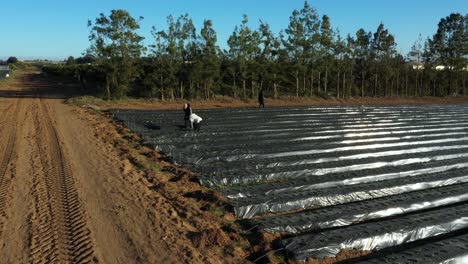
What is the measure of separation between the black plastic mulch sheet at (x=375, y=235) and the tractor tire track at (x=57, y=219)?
9.09 ft

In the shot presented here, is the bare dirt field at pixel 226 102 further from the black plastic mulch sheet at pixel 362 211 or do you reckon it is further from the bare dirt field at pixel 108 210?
the black plastic mulch sheet at pixel 362 211

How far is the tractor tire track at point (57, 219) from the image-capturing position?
17.0ft

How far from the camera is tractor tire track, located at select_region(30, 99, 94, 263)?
5180 mm

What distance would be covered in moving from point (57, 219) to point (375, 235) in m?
4.77

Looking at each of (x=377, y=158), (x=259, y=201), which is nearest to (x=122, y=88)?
(x=377, y=158)

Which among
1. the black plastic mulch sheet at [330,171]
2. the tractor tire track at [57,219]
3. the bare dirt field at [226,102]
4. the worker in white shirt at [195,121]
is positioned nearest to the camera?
the tractor tire track at [57,219]

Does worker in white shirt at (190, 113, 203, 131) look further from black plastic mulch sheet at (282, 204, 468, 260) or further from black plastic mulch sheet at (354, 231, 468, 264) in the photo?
black plastic mulch sheet at (354, 231, 468, 264)

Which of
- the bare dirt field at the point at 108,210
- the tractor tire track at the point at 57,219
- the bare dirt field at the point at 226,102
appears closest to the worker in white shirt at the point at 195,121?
the bare dirt field at the point at 108,210

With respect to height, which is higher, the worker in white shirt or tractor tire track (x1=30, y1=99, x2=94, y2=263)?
the worker in white shirt

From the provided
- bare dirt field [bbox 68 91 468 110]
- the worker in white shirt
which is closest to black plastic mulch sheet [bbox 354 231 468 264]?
the worker in white shirt

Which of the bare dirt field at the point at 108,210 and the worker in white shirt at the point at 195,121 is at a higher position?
the worker in white shirt at the point at 195,121

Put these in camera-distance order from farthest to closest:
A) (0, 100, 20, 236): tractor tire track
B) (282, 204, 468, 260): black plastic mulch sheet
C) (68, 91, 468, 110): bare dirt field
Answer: (68, 91, 468, 110): bare dirt field < (0, 100, 20, 236): tractor tire track < (282, 204, 468, 260): black plastic mulch sheet

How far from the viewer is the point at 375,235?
18.3ft

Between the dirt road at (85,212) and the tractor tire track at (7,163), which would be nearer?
the dirt road at (85,212)
